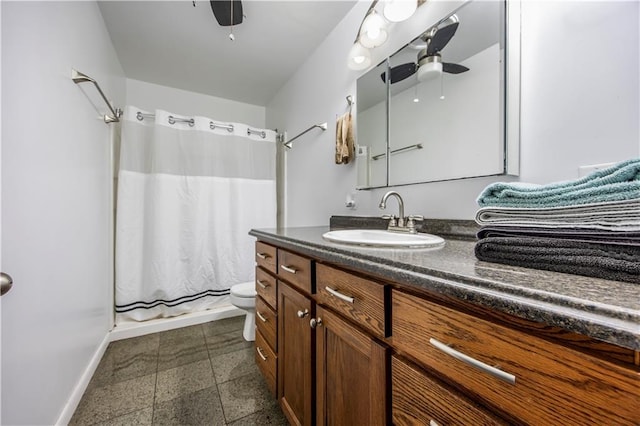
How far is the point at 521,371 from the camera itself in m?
0.34

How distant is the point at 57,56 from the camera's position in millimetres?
1073

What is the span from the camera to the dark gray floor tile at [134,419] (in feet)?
3.77

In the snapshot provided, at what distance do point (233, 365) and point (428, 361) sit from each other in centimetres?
150

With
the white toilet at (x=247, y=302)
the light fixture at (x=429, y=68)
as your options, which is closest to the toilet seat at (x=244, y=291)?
the white toilet at (x=247, y=302)

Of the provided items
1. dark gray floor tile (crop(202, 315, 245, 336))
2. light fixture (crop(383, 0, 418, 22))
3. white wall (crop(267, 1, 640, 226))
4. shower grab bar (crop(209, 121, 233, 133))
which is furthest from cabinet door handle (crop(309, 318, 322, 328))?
shower grab bar (crop(209, 121, 233, 133))

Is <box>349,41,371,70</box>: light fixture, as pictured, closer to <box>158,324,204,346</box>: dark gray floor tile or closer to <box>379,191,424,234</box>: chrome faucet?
<box>379,191,424,234</box>: chrome faucet

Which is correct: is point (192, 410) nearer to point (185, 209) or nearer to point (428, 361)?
point (428, 361)

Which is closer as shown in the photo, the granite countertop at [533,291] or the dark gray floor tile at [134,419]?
the granite countertop at [533,291]

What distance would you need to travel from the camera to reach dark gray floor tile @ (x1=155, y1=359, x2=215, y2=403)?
1.34m

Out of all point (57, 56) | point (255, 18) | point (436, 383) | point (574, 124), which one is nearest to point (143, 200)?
point (57, 56)

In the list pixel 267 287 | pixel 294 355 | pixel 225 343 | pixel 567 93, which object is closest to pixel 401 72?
pixel 567 93

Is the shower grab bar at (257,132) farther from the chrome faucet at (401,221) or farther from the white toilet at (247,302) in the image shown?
the chrome faucet at (401,221)

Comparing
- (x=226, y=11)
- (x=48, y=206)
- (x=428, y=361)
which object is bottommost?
(x=428, y=361)

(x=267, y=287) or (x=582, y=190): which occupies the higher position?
(x=582, y=190)
